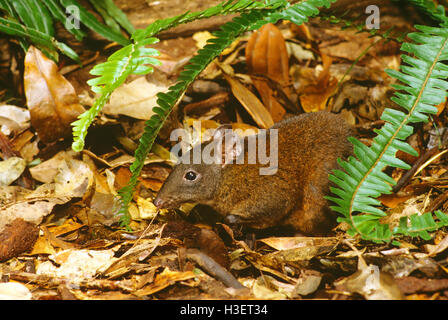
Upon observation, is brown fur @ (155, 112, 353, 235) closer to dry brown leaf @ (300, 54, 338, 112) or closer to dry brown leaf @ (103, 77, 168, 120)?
dry brown leaf @ (300, 54, 338, 112)

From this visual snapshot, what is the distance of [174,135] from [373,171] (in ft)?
9.17

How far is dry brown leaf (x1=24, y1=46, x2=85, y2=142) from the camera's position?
4.85 metres

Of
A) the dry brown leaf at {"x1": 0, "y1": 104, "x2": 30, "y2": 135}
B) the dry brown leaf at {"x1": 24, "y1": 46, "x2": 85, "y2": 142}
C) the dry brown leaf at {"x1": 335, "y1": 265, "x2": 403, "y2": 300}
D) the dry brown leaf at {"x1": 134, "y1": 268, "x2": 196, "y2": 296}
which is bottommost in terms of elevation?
the dry brown leaf at {"x1": 134, "y1": 268, "x2": 196, "y2": 296}

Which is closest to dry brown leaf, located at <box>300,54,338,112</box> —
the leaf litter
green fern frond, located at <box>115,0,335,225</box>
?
the leaf litter

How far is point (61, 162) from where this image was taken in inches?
200

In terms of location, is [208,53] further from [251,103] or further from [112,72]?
[251,103]

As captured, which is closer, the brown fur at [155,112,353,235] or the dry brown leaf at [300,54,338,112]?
the brown fur at [155,112,353,235]

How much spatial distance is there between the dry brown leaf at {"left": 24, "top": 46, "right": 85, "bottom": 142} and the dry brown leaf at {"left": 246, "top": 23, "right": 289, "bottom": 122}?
238 centimetres

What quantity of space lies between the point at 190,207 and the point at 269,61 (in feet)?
7.54

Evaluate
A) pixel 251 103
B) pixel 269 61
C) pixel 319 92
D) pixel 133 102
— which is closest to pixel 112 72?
pixel 133 102

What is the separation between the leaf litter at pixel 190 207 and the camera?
11.2 ft

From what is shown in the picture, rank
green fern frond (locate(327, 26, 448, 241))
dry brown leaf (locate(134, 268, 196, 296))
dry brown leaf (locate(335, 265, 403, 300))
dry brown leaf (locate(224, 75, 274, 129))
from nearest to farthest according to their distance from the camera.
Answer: dry brown leaf (locate(335, 265, 403, 300)) < dry brown leaf (locate(134, 268, 196, 296)) < green fern frond (locate(327, 26, 448, 241)) < dry brown leaf (locate(224, 75, 274, 129))

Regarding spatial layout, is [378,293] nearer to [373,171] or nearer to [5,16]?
[373,171]
